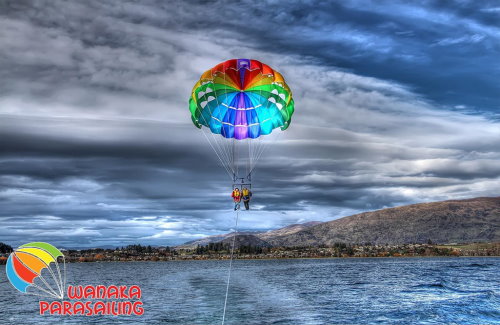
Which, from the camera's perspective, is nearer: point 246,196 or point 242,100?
point 246,196

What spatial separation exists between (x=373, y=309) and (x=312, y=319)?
1011 cm

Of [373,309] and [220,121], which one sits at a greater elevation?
[220,121]

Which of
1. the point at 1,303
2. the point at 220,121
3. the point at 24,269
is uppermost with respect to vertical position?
the point at 220,121

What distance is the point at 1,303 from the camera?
70812 millimetres

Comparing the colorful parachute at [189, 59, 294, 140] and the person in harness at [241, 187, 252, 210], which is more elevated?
the colorful parachute at [189, 59, 294, 140]

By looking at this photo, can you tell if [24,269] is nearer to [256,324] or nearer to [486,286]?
[256,324]

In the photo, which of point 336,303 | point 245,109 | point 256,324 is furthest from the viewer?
A: point 336,303

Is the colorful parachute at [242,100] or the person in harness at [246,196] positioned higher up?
the colorful parachute at [242,100]

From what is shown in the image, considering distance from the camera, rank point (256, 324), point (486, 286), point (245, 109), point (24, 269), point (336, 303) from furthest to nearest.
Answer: point (486, 286) → point (336, 303) → point (256, 324) → point (245, 109) → point (24, 269)

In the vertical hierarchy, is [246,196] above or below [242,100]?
below

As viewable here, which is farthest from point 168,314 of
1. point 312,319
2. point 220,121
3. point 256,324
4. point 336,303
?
point 220,121

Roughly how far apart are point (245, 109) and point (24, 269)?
21529 millimetres

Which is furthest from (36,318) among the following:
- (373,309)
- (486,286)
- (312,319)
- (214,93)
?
(486,286)

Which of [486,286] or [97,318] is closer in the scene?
[97,318]
